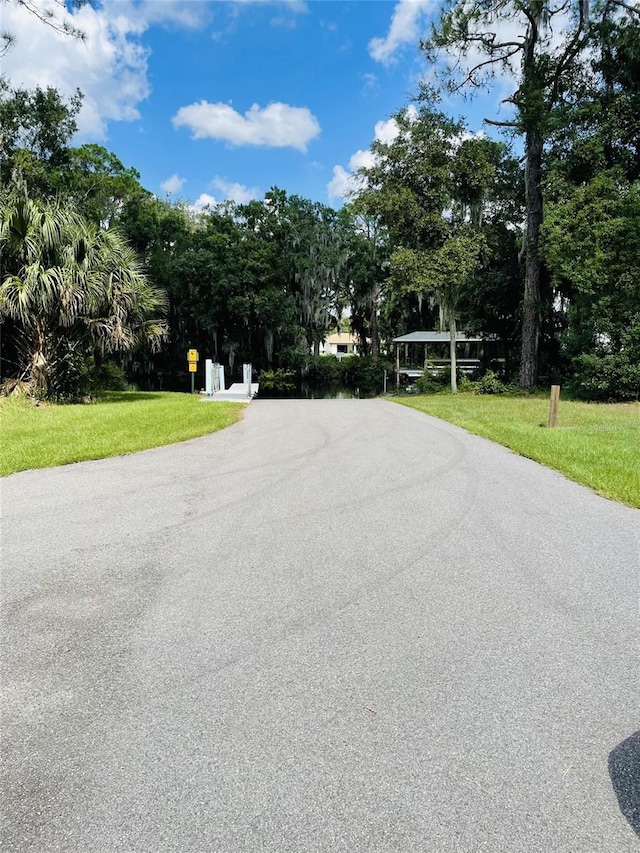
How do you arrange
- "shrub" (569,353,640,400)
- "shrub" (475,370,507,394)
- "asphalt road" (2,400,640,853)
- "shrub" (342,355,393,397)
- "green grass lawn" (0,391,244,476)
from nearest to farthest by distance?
"asphalt road" (2,400,640,853) < "green grass lawn" (0,391,244,476) < "shrub" (569,353,640,400) < "shrub" (475,370,507,394) < "shrub" (342,355,393,397)

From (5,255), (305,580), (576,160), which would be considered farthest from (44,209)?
(576,160)

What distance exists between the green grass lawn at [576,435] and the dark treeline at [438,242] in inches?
164

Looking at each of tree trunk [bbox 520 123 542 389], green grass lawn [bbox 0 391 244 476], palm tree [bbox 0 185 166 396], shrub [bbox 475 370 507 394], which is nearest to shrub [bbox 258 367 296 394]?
shrub [bbox 475 370 507 394]

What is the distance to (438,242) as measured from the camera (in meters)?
20.5

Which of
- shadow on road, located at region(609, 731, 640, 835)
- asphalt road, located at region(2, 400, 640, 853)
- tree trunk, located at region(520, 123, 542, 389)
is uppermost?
tree trunk, located at region(520, 123, 542, 389)

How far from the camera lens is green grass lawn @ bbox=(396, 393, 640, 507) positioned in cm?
600

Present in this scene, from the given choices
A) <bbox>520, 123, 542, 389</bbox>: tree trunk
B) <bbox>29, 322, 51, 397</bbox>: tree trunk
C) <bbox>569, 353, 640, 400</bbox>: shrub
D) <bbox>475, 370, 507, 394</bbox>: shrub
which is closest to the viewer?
<bbox>29, 322, 51, 397</bbox>: tree trunk

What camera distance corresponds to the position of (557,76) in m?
18.9

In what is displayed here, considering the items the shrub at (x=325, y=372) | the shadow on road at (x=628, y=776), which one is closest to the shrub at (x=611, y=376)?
the shadow on road at (x=628, y=776)

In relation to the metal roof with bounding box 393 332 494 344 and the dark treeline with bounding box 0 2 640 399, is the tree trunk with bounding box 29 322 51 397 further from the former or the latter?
the metal roof with bounding box 393 332 494 344

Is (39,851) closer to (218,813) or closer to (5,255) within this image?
(218,813)

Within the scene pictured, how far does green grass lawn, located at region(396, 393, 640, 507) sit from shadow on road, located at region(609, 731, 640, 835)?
3.68 meters

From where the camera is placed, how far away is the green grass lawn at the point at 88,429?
6.88 metres

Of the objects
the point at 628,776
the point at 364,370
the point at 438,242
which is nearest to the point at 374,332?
the point at 364,370
